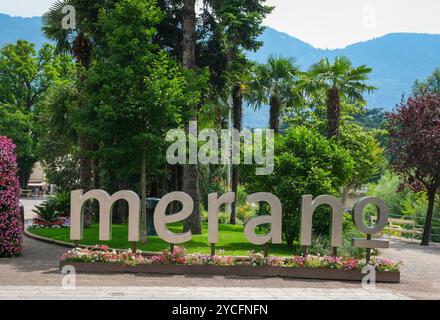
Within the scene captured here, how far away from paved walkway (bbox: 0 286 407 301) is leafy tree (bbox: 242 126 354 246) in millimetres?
7602

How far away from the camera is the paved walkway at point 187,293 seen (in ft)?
34.7

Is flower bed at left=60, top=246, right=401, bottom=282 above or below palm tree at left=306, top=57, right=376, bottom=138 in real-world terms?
below

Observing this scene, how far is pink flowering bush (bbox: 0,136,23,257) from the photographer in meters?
16.5

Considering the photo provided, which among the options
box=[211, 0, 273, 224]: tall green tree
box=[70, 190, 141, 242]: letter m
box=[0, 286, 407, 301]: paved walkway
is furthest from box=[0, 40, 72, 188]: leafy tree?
box=[0, 286, 407, 301]: paved walkway

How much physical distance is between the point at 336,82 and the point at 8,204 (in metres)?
17.4

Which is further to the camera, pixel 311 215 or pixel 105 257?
pixel 311 215

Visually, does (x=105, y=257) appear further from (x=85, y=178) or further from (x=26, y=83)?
(x=26, y=83)

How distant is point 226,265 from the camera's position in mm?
14461

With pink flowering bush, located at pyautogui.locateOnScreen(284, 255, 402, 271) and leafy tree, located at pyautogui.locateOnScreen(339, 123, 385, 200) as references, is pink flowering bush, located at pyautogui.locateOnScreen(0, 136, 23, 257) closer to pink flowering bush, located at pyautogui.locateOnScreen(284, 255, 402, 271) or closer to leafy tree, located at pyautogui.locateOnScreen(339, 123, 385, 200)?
pink flowering bush, located at pyautogui.locateOnScreen(284, 255, 402, 271)

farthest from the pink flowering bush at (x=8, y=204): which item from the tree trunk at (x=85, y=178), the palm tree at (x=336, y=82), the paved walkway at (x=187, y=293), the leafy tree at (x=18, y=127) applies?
the leafy tree at (x=18, y=127)

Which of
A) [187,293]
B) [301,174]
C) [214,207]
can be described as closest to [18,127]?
[301,174]

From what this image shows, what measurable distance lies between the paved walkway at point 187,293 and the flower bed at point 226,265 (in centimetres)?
180

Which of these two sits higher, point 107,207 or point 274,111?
point 274,111
